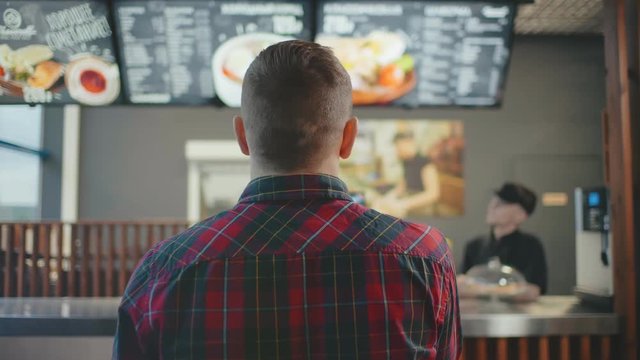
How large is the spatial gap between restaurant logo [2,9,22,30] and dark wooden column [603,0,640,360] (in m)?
2.40

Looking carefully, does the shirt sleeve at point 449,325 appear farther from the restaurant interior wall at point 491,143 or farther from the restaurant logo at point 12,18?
the restaurant interior wall at point 491,143

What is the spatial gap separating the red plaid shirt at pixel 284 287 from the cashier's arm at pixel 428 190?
4.14 metres

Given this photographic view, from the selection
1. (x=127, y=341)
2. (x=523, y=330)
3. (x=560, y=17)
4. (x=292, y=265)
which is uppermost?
(x=560, y=17)

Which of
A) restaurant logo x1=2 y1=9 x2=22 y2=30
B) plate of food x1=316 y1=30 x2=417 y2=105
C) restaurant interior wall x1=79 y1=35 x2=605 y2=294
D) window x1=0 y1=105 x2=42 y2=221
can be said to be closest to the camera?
restaurant logo x1=2 y1=9 x2=22 y2=30

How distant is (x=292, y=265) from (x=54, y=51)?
2264mm

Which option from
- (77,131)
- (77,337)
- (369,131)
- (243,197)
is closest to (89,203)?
(77,131)

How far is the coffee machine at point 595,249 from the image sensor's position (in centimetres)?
207

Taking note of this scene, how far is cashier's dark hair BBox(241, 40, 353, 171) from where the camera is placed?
2.60ft

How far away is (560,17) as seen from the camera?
A: 15.1ft

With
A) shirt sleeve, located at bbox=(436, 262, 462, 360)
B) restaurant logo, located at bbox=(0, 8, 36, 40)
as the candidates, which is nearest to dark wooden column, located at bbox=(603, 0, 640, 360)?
shirt sleeve, located at bbox=(436, 262, 462, 360)

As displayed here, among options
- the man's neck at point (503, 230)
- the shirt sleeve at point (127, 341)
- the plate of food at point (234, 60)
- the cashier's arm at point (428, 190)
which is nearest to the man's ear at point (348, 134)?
the shirt sleeve at point (127, 341)

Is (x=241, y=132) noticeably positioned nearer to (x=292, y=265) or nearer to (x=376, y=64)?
(x=292, y=265)

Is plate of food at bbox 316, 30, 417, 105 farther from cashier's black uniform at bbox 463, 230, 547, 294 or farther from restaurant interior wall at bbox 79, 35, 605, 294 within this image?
restaurant interior wall at bbox 79, 35, 605, 294

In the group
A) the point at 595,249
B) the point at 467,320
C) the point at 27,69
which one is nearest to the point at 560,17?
the point at 595,249
